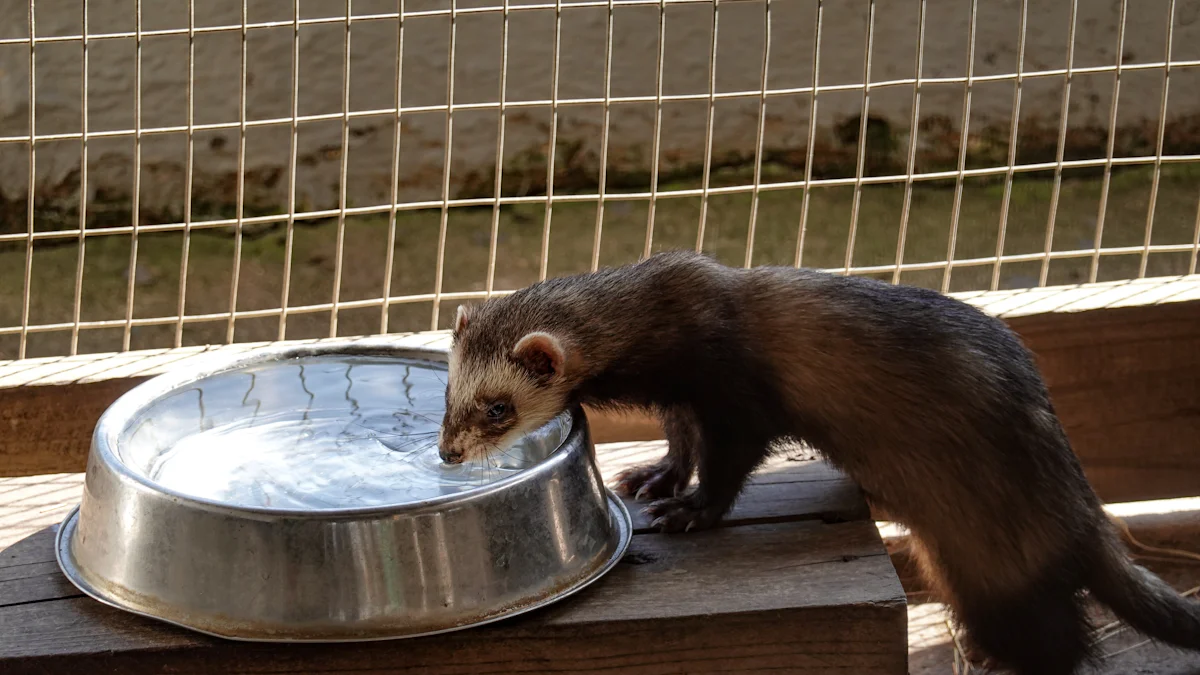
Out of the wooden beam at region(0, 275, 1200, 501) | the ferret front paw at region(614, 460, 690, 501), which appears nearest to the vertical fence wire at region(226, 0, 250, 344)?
the wooden beam at region(0, 275, 1200, 501)

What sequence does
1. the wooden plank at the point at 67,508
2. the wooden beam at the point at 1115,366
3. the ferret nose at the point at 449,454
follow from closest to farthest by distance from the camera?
the wooden plank at the point at 67,508, the ferret nose at the point at 449,454, the wooden beam at the point at 1115,366

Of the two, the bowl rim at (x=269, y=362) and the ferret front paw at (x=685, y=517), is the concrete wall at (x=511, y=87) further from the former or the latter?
the ferret front paw at (x=685, y=517)

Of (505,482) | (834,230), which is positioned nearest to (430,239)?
(834,230)

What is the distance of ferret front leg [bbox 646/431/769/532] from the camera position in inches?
90.4

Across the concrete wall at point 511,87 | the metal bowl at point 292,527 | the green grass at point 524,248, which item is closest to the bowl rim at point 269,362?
the metal bowl at point 292,527

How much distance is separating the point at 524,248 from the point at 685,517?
4.37 metres

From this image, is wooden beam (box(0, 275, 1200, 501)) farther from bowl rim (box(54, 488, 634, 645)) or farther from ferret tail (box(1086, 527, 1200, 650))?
bowl rim (box(54, 488, 634, 645))

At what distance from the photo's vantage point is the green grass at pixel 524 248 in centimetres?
595

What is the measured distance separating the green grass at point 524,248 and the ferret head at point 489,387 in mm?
2887

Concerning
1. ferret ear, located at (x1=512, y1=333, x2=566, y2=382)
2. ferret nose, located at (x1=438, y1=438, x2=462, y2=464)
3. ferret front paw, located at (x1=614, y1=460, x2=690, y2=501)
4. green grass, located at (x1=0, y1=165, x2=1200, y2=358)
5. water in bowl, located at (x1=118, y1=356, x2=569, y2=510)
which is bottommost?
green grass, located at (x1=0, y1=165, x2=1200, y2=358)

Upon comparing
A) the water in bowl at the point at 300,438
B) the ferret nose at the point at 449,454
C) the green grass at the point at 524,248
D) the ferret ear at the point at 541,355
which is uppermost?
the ferret ear at the point at 541,355

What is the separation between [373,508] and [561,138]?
216 inches

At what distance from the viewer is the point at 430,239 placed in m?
6.60

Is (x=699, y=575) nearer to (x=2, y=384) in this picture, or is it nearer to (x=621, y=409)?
(x=621, y=409)
